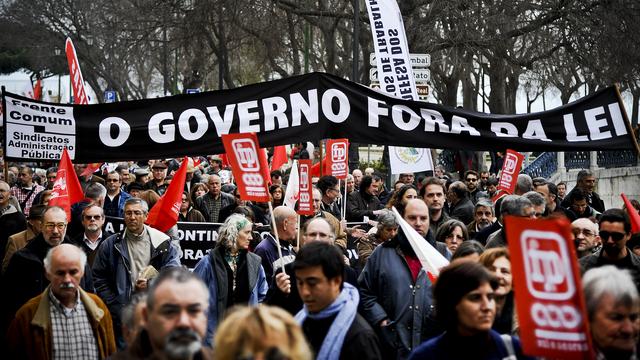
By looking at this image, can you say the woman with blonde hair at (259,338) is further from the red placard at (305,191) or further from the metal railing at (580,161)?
the metal railing at (580,161)

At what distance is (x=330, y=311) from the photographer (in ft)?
17.9

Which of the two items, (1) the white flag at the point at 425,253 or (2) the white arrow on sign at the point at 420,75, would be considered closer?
(1) the white flag at the point at 425,253

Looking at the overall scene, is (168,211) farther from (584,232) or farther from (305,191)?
(584,232)

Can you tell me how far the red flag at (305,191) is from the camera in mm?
11297

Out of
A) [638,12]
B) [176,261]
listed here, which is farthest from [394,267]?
[638,12]

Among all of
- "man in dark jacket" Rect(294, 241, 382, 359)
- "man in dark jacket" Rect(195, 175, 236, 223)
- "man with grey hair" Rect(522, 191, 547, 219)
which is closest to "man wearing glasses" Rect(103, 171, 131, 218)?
"man in dark jacket" Rect(195, 175, 236, 223)

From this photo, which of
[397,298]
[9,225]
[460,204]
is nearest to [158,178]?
[9,225]

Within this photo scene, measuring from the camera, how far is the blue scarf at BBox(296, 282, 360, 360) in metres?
5.31

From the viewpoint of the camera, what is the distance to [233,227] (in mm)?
8820

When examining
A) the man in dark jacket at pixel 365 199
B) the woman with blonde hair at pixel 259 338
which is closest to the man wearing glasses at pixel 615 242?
the woman with blonde hair at pixel 259 338

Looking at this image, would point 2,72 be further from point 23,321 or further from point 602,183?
point 23,321

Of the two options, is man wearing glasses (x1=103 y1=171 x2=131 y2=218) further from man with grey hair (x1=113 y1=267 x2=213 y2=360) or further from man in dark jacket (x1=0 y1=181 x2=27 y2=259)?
man with grey hair (x1=113 y1=267 x2=213 y2=360)

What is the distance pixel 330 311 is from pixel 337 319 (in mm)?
73

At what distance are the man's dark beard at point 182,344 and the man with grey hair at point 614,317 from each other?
1.62m
